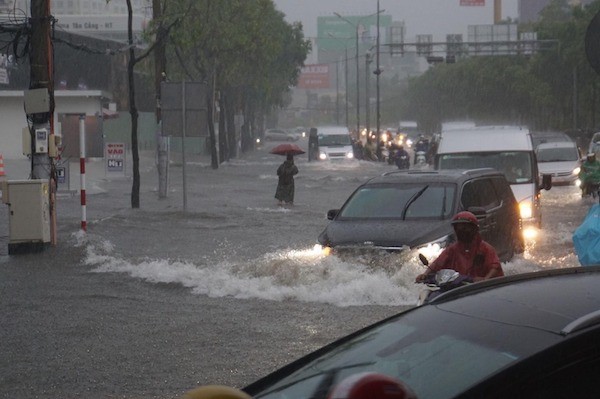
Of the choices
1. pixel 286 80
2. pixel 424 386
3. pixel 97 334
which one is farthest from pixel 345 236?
pixel 286 80

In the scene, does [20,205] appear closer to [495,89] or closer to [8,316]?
[8,316]

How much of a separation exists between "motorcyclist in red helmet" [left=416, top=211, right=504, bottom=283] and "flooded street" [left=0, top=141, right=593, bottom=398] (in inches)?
65.9

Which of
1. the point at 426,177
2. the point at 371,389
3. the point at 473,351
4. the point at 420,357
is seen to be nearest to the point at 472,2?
the point at 426,177

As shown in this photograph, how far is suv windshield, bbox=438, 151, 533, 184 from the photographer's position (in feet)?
74.6

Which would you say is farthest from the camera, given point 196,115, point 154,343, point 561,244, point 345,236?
point 196,115

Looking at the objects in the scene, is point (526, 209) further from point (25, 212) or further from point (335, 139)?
point (335, 139)

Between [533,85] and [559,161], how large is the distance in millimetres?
50377

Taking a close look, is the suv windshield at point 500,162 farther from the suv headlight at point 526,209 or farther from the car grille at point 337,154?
the car grille at point 337,154

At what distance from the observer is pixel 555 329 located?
420 centimetres

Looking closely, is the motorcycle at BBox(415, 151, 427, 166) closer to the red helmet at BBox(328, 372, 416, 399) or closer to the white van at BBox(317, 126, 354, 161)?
the white van at BBox(317, 126, 354, 161)

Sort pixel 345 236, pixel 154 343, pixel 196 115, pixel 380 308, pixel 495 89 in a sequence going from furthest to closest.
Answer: pixel 495 89
pixel 196 115
pixel 345 236
pixel 380 308
pixel 154 343

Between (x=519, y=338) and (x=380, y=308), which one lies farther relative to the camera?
(x=380, y=308)

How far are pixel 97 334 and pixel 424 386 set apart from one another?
8.35m

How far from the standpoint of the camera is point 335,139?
209ft
